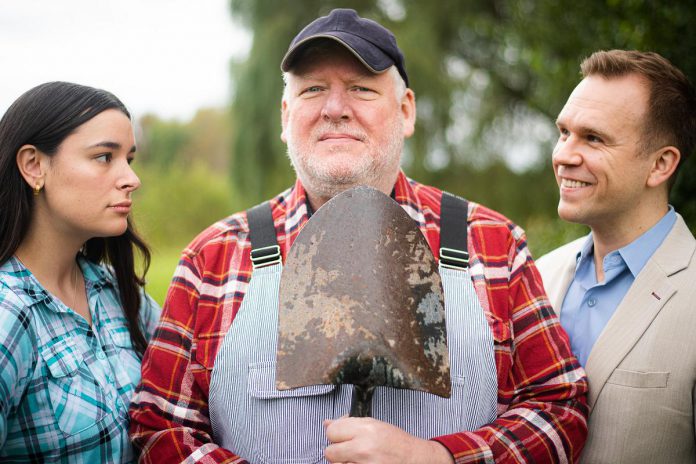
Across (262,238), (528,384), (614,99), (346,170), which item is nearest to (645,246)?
(614,99)

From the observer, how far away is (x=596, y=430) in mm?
1994

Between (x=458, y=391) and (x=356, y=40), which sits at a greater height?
(x=356, y=40)

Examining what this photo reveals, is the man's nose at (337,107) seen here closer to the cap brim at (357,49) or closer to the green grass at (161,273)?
the cap brim at (357,49)

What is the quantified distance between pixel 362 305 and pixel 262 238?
529 mm

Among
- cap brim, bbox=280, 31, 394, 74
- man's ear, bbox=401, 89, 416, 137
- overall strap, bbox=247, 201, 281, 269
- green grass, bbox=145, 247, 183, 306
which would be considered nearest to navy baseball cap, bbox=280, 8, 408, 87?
cap brim, bbox=280, 31, 394, 74

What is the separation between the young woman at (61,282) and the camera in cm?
176

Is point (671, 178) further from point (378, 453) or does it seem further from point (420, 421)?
point (378, 453)

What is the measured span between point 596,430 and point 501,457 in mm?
381

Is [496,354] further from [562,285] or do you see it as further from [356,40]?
[356,40]

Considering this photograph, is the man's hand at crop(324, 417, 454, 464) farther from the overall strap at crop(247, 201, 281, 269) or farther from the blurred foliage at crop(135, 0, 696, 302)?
the blurred foliage at crop(135, 0, 696, 302)

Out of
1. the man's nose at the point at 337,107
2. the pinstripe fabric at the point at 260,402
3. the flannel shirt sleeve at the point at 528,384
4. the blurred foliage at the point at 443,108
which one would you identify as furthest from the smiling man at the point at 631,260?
the blurred foliage at the point at 443,108

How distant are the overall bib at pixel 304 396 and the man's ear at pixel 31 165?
71cm

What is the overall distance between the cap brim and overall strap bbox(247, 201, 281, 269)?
1.61 ft

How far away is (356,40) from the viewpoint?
2059 mm
